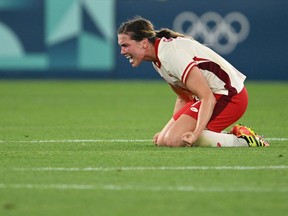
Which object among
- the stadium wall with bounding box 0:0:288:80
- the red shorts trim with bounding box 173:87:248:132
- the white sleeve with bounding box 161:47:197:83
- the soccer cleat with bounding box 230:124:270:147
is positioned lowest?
the stadium wall with bounding box 0:0:288:80

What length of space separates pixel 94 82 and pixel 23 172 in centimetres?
1717

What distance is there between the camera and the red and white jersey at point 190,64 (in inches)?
402

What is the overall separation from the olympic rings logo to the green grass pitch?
28.3 feet

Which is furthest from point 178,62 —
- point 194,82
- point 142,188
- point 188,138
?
point 142,188

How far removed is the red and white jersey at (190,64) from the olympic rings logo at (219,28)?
14.0 metres

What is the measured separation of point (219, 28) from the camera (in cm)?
2483

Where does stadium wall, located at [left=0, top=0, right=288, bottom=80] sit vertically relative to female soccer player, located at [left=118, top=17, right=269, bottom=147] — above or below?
below

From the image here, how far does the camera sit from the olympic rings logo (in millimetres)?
24672

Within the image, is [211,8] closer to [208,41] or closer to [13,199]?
[208,41]

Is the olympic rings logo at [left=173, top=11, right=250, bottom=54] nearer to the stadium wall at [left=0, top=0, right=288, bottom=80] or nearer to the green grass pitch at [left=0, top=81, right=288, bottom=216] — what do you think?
the stadium wall at [left=0, top=0, right=288, bottom=80]

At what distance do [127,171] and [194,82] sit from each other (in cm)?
194

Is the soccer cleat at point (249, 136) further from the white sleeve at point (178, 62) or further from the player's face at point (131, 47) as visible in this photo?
the player's face at point (131, 47)

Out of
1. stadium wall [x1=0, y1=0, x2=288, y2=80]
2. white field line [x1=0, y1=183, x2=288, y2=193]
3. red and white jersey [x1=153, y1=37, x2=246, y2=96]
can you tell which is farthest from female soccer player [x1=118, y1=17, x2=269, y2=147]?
stadium wall [x1=0, y1=0, x2=288, y2=80]

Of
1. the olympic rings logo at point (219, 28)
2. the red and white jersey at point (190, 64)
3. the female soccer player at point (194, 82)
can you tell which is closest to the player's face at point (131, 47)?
the female soccer player at point (194, 82)
